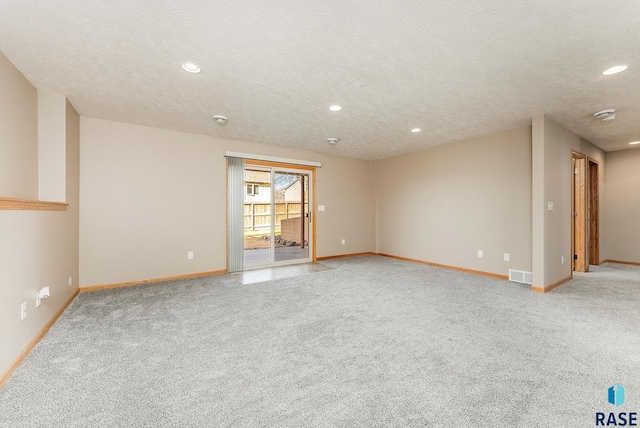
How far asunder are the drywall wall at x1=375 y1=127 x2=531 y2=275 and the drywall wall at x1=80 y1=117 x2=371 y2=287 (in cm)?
309

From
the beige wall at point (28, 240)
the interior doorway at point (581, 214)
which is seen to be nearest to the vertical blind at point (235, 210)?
the beige wall at point (28, 240)

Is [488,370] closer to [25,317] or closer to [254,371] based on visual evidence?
[254,371]

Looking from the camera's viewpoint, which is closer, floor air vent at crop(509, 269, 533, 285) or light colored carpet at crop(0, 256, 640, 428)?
light colored carpet at crop(0, 256, 640, 428)

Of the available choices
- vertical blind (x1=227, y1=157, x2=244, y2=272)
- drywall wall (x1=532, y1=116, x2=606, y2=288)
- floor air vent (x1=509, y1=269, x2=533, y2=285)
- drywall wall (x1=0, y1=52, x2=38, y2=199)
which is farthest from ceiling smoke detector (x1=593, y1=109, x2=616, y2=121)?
drywall wall (x1=0, y1=52, x2=38, y2=199)

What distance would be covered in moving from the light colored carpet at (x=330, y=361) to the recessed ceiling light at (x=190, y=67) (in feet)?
8.01

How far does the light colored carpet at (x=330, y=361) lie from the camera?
1.55 metres

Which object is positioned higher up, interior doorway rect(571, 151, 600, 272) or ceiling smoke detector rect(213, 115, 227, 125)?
ceiling smoke detector rect(213, 115, 227, 125)

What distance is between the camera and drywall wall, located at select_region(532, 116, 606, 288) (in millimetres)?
3752

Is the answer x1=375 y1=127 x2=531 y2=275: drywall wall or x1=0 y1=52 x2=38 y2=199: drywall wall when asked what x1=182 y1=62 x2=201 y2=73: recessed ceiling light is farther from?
x1=375 y1=127 x2=531 y2=275: drywall wall

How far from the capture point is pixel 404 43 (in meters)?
2.13

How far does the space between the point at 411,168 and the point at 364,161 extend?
129cm

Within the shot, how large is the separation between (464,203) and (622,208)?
12.0 ft

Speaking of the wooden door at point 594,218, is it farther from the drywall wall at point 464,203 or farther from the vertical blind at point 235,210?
the vertical blind at point 235,210

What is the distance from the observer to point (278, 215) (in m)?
7.71
